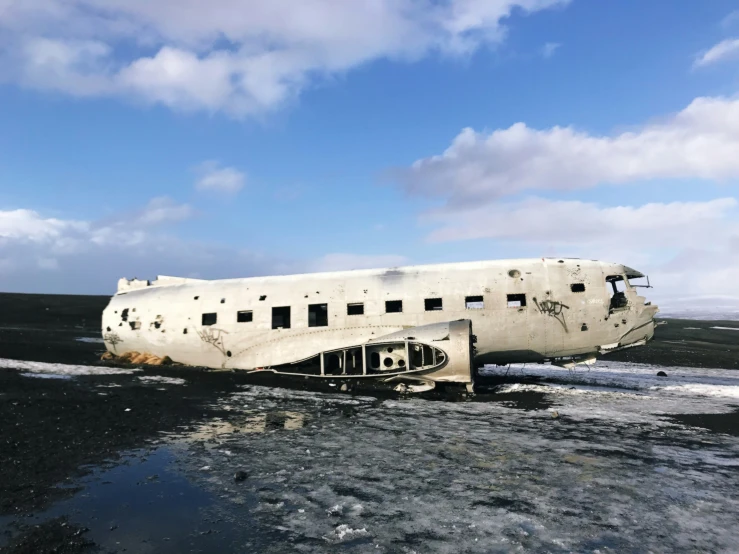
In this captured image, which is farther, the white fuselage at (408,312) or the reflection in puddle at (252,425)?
the white fuselage at (408,312)

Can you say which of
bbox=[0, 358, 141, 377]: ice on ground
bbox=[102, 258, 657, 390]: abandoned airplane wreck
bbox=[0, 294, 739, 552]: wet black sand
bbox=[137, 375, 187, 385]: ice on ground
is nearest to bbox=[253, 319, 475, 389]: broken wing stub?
bbox=[102, 258, 657, 390]: abandoned airplane wreck

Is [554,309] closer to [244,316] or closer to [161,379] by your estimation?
[244,316]

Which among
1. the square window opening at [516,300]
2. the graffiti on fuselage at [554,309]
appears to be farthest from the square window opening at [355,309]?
the graffiti on fuselage at [554,309]

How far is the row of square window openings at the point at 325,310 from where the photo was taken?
17188 millimetres

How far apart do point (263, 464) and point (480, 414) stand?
6.92 m

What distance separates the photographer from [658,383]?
1950 centimetres

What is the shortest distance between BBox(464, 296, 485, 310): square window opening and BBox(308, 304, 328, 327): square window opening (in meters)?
5.68

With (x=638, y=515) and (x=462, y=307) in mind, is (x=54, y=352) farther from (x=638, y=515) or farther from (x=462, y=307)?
(x=638, y=515)

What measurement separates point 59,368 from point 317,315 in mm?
11504

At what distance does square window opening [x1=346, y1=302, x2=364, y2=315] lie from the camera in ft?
58.7

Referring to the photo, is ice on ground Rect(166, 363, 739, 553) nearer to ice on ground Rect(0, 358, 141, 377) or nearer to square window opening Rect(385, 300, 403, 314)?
square window opening Rect(385, 300, 403, 314)

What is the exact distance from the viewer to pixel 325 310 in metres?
18.3

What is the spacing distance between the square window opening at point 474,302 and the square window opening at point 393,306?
253cm

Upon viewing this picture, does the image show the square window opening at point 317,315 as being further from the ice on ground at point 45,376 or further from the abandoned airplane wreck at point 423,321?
the ice on ground at point 45,376
